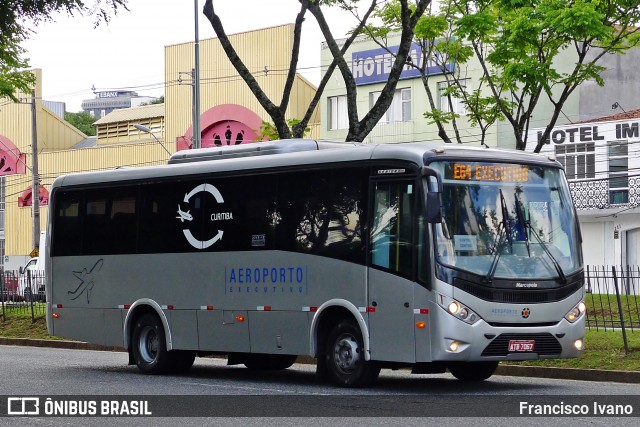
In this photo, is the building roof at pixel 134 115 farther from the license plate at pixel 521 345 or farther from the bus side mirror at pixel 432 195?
the license plate at pixel 521 345

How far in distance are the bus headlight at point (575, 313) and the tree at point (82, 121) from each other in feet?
350

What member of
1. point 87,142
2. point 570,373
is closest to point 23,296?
point 570,373

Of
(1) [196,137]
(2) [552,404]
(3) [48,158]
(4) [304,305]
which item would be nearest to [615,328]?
(4) [304,305]

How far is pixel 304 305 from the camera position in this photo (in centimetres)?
1761

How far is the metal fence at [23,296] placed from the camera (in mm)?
33719

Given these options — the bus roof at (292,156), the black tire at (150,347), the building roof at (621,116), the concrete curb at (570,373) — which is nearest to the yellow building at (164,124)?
the building roof at (621,116)

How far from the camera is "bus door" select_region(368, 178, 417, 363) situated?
52.7ft

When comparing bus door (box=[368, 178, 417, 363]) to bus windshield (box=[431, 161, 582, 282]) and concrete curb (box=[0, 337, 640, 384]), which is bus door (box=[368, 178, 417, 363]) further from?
concrete curb (box=[0, 337, 640, 384])

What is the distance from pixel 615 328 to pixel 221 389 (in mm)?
8581

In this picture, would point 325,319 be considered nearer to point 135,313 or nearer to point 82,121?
point 135,313

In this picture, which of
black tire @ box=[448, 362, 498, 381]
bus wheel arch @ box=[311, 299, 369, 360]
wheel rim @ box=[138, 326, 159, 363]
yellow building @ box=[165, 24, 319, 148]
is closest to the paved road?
black tire @ box=[448, 362, 498, 381]

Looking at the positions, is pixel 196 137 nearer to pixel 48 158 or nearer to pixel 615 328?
pixel 615 328

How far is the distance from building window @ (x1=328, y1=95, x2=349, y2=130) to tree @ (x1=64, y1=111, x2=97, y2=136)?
2610 inches

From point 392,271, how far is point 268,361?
4.83 meters
